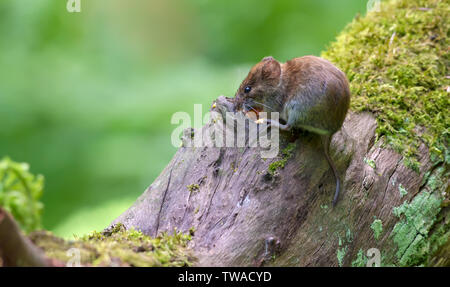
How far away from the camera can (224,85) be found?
16.8ft

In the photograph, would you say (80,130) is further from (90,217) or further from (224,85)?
(224,85)

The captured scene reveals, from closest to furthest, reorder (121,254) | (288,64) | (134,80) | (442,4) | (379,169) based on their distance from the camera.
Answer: (121,254) < (379,169) < (288,64) < (442,4) < (134,80)

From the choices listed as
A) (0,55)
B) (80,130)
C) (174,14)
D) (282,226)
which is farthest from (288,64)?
(0,55)

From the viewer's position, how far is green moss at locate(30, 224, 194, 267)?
1.91 m

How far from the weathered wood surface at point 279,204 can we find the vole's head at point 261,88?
394 mm

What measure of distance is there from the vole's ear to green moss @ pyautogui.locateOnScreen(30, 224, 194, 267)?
123cm

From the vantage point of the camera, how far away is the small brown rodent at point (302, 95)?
2629mm

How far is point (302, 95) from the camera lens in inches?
110

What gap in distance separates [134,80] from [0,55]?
163cm

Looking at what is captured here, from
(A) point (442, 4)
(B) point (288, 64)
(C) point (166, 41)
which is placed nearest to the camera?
(B) point (288, 64)

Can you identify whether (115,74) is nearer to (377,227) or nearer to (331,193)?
(331,193)

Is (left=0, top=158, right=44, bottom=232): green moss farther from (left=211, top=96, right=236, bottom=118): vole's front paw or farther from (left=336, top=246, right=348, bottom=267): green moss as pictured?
(left=336, top=246, right=348, bottom=267): green moss

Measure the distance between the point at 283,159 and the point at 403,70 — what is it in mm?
1587

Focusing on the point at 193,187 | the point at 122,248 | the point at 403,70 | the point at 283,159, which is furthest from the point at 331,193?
the point at 403,70
